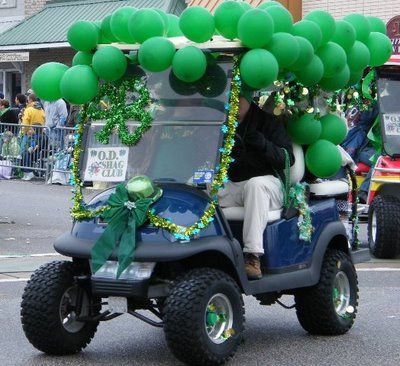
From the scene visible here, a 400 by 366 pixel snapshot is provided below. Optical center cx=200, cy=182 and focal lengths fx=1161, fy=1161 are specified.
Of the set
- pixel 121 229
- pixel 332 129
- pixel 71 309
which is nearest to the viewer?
pixel 121 229

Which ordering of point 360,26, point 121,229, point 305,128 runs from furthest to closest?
1. point 360,26
2. point 305,128
3. point 121,229

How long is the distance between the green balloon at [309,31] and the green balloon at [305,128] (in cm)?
67

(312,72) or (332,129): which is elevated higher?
(312,72)

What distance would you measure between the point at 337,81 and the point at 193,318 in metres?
2.20

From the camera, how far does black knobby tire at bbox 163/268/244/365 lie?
6.83 m

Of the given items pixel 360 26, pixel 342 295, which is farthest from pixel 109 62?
pixel 342 295

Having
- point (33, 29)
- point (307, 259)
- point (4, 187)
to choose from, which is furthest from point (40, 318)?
point (33, 29)

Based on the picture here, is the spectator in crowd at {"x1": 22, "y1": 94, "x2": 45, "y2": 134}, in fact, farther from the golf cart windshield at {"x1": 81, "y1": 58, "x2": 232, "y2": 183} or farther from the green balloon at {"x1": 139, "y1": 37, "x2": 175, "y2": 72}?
the green balloon at {"x1": 139, "y1": 37, "x2": 175, "y2": 72}

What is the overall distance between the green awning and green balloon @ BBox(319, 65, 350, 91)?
2035 cm

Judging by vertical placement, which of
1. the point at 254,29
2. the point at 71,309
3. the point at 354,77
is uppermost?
the point at 254,29

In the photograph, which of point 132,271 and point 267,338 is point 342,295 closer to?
point 267,338

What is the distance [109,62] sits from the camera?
7.61 metres

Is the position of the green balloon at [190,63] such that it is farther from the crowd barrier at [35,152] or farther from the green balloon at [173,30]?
the crowd barrier at [35,152]

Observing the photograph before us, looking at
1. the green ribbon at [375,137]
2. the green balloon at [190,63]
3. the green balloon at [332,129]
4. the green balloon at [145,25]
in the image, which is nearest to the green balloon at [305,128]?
the green balloon at [332,129]
